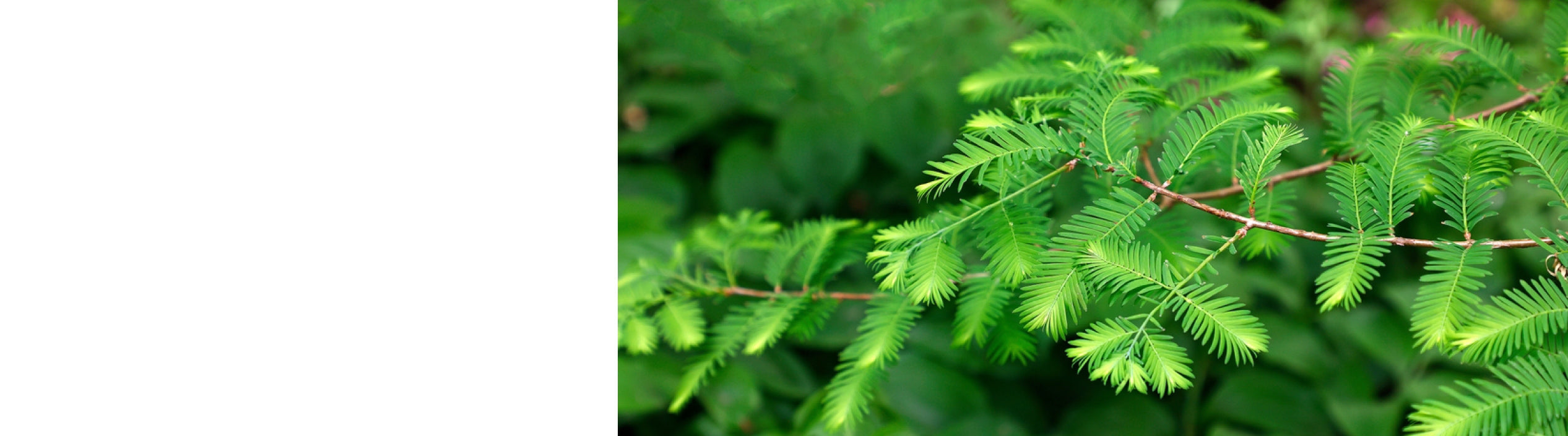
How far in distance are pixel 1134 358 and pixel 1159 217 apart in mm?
206

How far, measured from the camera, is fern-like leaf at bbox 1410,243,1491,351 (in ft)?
1.49

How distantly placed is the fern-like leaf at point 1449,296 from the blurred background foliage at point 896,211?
25cm

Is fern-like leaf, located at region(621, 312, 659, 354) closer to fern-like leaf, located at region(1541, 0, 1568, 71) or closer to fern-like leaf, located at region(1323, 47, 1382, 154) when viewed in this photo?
fern-like leaf, located at region(1323, 47, 1382, 154)

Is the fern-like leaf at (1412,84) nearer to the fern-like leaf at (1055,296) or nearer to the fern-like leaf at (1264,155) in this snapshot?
the fern-like leaf at (1264,155)

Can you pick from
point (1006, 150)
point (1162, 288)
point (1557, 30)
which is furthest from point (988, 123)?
point (1557, 30)

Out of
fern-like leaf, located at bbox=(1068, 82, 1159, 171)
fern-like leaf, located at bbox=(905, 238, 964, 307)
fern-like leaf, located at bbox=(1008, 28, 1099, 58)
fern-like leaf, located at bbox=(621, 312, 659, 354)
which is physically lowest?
fern-like leaf, located at bbox=(621, 312, 659, 354)

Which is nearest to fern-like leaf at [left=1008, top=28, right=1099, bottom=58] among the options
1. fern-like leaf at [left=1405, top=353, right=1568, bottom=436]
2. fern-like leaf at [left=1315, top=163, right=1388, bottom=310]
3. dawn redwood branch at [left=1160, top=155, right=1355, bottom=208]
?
dawn redwood branch at [left=1160, top=155, right=1355, bottom=208]

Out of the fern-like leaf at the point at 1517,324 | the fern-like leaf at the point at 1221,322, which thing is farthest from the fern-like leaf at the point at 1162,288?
the fern-like leaf at the point at 1517,324

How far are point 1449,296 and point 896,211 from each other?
0.95m

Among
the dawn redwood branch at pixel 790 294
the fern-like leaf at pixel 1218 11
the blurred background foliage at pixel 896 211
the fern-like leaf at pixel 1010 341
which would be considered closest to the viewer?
the fern-like leaf at pixel 1010 341
